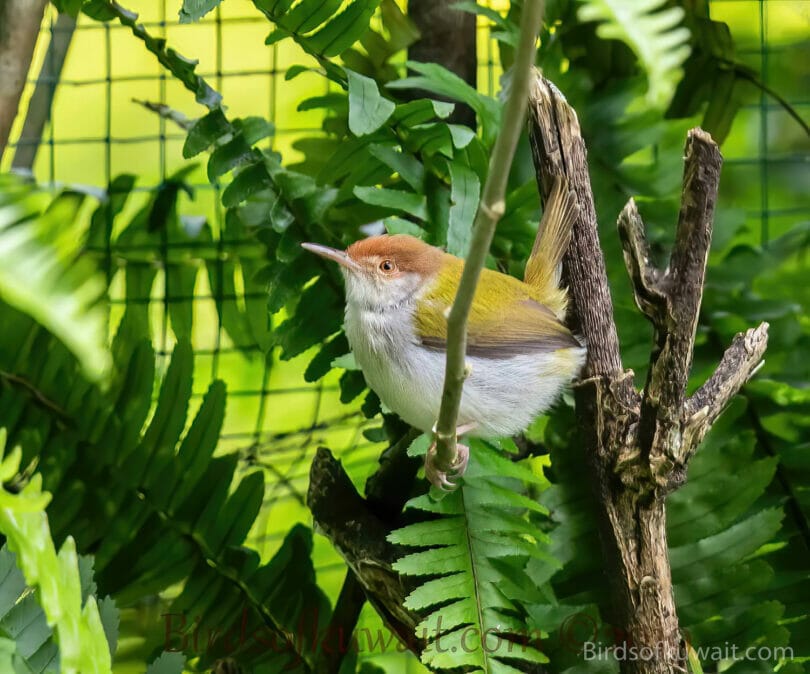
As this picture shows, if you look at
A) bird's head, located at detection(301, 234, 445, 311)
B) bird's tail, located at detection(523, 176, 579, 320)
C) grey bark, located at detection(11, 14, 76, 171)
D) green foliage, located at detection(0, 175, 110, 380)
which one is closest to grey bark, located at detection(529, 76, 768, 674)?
bird's tail, located at detection(523, 176, 579, 320)

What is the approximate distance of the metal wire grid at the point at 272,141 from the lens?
2725 millimetres

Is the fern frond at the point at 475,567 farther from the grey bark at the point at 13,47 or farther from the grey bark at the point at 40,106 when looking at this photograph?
the grey bark at the point at 40,106

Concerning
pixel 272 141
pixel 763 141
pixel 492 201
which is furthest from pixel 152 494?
pixel 763 141

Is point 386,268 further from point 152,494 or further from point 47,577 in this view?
point 47,577

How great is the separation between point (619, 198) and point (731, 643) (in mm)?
1048

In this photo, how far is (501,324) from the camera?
1881 mm

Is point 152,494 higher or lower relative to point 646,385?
lower

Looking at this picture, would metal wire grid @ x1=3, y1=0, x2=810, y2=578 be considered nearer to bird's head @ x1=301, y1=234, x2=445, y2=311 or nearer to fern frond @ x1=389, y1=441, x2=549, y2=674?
bird's head @ x1=301, y1=234, x2=445, y2=311

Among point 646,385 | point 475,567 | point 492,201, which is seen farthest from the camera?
point 475,567

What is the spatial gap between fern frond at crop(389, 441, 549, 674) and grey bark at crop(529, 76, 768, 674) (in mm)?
173

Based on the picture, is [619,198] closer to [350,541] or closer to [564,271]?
[564,271]

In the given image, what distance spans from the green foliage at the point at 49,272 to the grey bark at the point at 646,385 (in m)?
0.83

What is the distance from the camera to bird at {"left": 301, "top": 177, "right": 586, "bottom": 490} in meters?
1.80

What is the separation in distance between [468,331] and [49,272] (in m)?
0.84
